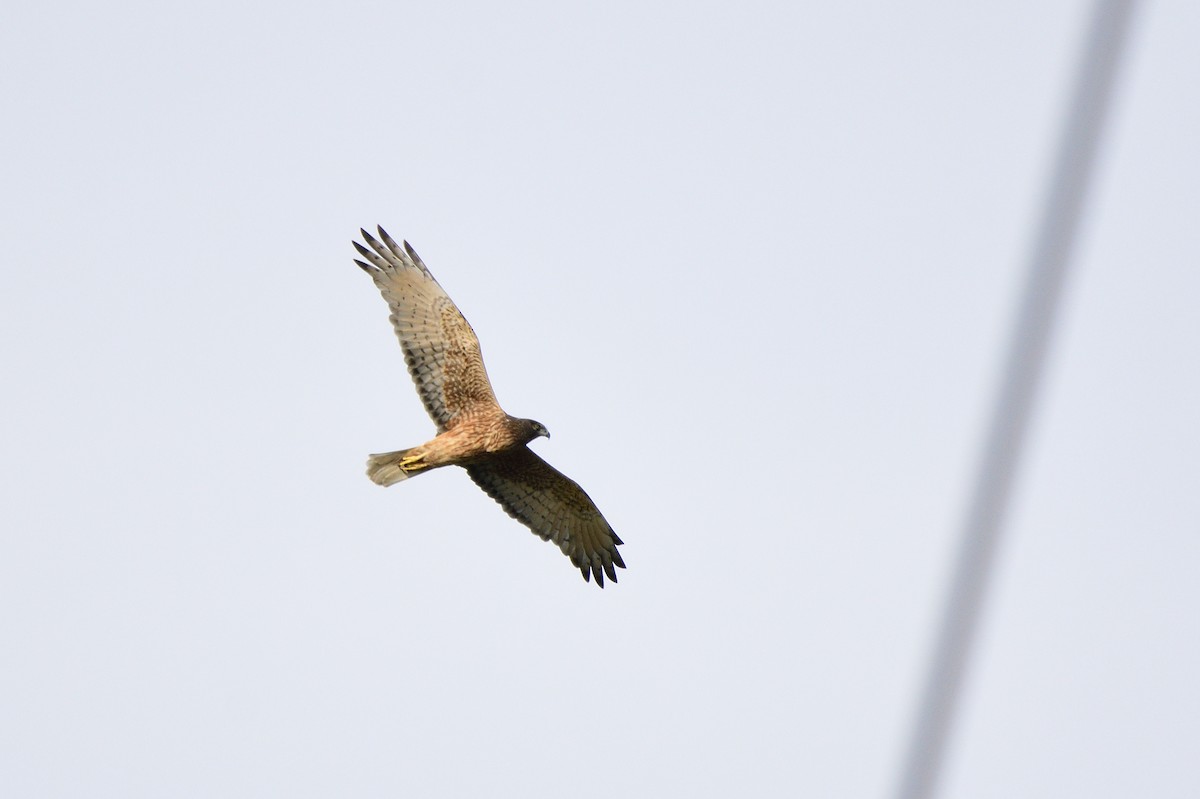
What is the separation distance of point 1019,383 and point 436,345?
11.3m

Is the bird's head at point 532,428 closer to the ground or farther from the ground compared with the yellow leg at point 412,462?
farther from the ground

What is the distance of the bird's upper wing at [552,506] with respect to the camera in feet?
42.9

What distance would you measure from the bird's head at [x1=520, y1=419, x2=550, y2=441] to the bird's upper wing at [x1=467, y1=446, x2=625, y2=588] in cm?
33

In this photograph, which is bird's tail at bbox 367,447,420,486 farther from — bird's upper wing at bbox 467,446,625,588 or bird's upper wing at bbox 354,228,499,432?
bird's upper wing at bbox 467,446,625,588

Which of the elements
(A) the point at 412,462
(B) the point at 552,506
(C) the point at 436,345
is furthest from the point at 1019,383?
(B) the point at 552,506

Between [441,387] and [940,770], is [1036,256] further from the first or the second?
[441,387]

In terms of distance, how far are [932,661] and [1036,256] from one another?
572 millimetres

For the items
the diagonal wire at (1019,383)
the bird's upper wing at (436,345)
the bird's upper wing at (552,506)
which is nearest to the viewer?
the diagonal wire at (1019,383)

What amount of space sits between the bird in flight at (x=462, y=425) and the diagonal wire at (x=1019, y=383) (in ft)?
34.5

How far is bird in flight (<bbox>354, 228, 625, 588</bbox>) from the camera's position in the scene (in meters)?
12.5

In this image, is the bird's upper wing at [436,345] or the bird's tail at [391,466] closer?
the bird's tail at [391,466]

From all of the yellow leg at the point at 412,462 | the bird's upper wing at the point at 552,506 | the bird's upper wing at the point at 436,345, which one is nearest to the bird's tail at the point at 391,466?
the yellow leg at the point at 412,462

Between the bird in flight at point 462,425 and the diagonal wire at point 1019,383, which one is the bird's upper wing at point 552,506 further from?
the diagonal wire at point 1019,383

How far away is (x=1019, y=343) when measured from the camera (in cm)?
179
